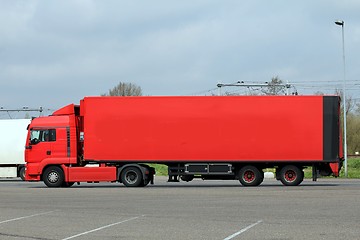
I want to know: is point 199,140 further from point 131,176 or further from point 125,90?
point 125,90

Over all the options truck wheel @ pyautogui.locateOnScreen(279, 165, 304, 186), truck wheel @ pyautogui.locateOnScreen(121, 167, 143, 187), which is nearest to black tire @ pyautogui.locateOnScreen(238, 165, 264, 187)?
truck wheel @ pyautogui.locateOnScreen(279, 165, 304, 186)

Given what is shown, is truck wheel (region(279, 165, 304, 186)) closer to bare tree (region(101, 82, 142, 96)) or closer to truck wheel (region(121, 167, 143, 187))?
truck wheel (region(121, 167, 143, 187))

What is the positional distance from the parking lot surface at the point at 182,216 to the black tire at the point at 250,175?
581cm

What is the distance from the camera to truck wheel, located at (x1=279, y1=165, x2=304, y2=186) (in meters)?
32.0

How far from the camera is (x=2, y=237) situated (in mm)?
13156

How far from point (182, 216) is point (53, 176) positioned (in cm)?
1622

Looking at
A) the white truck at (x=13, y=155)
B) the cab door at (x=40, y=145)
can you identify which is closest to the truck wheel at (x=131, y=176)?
the cab door at (x=40, y=145)

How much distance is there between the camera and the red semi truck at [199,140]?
31500 mm

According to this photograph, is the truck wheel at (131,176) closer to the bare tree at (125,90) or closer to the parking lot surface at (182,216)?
the parking lot surface at (182,216)

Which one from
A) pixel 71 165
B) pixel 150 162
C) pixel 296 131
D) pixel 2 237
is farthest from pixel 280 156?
pixel 2 237

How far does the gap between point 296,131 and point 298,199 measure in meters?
8.71

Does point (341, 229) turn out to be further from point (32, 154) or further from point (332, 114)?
point (32, 154)

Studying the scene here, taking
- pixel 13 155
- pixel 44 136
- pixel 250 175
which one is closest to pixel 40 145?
pixel 44 136

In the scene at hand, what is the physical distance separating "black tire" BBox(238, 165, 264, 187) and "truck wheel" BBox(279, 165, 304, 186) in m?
0.91
